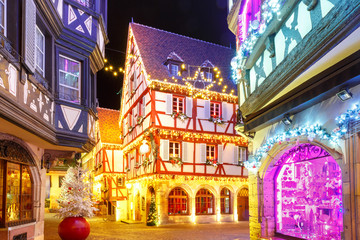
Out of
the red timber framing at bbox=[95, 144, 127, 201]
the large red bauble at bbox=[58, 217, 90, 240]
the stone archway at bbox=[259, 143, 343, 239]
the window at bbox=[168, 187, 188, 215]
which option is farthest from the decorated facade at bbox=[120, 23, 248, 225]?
the stone archway at bbox=[259, 143, 343, 239]

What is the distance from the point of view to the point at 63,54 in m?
9.41

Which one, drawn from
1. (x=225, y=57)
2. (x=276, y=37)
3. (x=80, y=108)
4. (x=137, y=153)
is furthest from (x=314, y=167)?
(x=225, y=57)

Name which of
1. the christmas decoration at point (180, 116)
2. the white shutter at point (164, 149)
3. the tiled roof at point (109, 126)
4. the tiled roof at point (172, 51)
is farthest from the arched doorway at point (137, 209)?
the tiled roof at point (172, 51)

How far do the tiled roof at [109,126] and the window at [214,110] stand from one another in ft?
30.7

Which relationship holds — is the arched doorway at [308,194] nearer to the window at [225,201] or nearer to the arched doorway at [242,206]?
the window at [225,201]

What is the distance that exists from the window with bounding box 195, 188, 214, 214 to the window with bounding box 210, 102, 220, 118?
444 cm

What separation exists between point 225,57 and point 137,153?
899cm

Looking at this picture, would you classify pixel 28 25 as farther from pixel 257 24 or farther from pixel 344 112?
pixel 344 112

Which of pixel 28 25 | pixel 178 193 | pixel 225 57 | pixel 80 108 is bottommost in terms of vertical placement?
pixel 178 193

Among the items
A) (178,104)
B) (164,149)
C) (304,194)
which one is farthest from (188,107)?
(304,194)

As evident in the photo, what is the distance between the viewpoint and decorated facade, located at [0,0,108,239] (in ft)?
21.1

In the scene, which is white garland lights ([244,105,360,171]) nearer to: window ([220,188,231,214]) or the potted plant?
the potted plant

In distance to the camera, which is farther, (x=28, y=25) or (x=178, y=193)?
(x=178, y=193)

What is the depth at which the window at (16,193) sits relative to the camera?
804 cm
